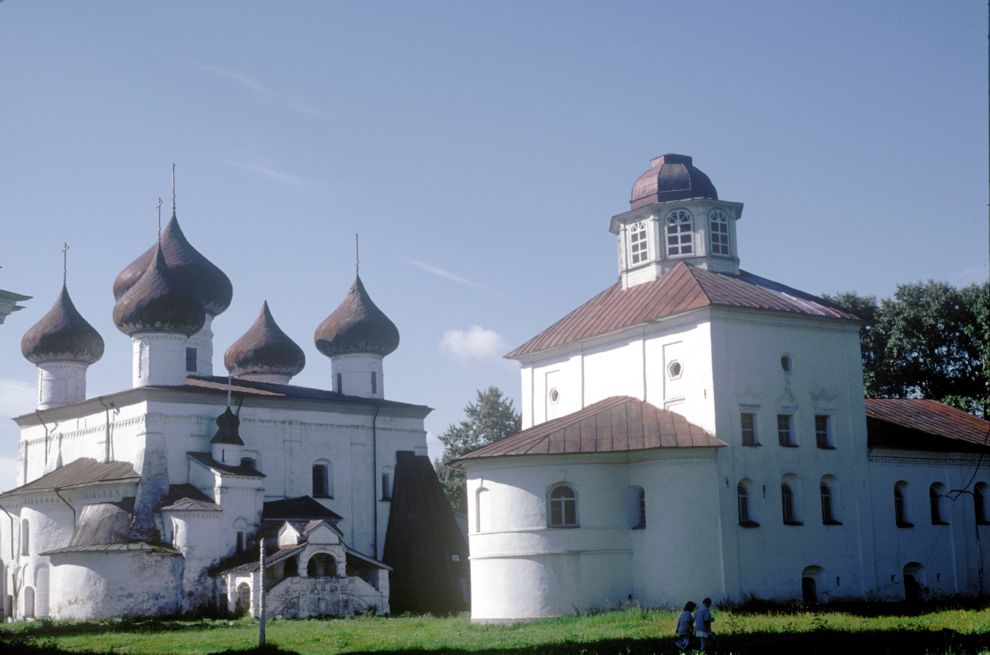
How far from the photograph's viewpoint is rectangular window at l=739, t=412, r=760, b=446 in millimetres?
29688

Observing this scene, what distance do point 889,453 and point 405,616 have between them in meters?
13.9

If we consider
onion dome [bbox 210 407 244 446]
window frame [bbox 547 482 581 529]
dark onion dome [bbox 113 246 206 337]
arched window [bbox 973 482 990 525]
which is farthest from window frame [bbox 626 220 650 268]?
dark onion dome [bbox 113 246 206 337]

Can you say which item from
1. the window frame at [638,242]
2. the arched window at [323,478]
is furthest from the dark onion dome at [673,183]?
the arched window at [323,478]

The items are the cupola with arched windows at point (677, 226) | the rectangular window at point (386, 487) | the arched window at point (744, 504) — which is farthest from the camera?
the rectangular window at point (386, 487)

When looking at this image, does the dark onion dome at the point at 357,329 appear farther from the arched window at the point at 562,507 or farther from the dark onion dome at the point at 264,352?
the arched window at the point at 562,507

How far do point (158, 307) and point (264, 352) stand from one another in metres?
7.83

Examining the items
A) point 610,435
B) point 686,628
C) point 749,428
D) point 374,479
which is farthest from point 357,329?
point 686,628

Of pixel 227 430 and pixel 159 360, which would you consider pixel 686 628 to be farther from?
pixel 159 360

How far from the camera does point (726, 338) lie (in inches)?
1169

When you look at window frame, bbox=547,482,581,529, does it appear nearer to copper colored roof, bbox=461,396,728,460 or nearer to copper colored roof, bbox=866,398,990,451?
copper colored roof, bbox=461,396,728,460

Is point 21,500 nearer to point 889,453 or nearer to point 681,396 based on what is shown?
point 681,396

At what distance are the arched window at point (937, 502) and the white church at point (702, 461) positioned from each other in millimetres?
50

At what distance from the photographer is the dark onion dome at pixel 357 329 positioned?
4278cm

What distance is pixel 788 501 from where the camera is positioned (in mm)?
30156
